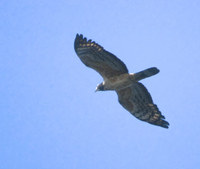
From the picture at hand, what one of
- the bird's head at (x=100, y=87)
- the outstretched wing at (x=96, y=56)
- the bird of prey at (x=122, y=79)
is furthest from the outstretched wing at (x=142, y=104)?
the outstretched wing at (x=96, y=56)

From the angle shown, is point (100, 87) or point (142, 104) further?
point (142, 104)

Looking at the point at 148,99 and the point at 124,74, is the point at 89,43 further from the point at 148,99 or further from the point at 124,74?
the point at 148,99

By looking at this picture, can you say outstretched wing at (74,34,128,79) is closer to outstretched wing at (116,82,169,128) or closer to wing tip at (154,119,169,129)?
outstretched wing at (116,82,169,128)

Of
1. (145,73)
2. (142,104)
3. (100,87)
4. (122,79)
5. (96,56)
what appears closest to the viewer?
(145,73)

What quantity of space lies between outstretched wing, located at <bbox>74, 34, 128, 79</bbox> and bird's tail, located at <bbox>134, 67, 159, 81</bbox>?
0.41 metres

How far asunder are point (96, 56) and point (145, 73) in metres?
1.67

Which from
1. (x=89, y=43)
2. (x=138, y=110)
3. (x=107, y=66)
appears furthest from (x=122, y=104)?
(x=89, y=43)

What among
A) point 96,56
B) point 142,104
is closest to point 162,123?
point 142,104

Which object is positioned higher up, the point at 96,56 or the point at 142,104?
the point at 96,56

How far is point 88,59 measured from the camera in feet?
38.1

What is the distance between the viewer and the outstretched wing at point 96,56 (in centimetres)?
1142

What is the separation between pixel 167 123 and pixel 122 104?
1702 mm

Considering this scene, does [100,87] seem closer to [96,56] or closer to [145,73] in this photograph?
[96,56]

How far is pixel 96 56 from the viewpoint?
37.8 feet
